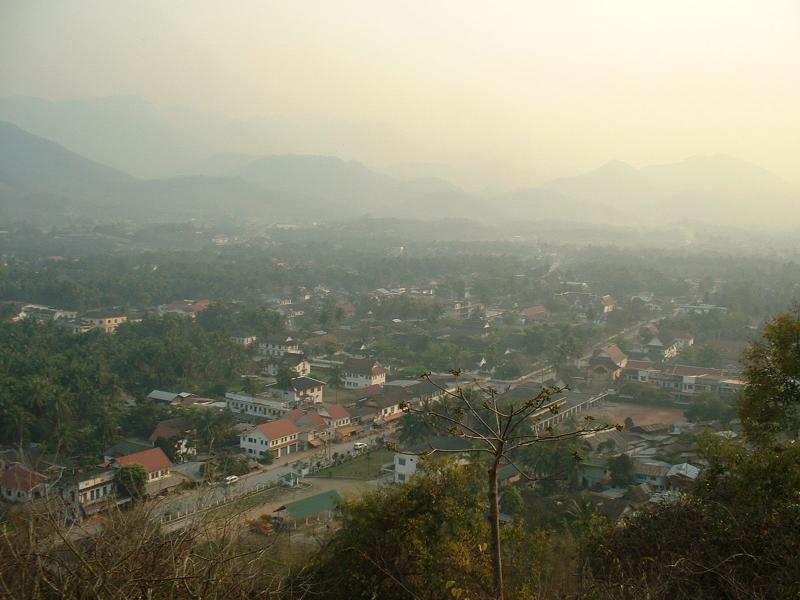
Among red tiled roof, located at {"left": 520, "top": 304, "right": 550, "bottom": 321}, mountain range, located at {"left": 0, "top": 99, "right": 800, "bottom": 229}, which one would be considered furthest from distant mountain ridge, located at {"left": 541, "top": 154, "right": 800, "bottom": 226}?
red tiled roof, located at {"left": 520, "top": 304, "right": 550, "bottom": 321}

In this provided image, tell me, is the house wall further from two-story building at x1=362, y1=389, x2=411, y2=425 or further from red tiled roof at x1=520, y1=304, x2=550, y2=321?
red tiled roof at x1=520, y1=304, x2=550, y2=321

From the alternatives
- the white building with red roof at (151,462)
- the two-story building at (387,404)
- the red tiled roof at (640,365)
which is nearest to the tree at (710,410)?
the red tiled roof at (640,365)

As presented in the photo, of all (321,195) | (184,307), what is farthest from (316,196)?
(184,307)

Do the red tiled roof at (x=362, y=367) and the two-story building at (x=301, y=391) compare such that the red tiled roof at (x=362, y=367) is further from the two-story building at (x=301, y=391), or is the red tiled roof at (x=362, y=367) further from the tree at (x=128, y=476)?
the tree at (x=128, y=476)

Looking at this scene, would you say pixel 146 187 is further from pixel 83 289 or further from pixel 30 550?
pixel 30 550

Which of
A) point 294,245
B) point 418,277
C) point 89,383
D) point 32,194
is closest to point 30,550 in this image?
point 89,383

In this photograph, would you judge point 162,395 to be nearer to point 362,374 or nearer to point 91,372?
point 91,372
